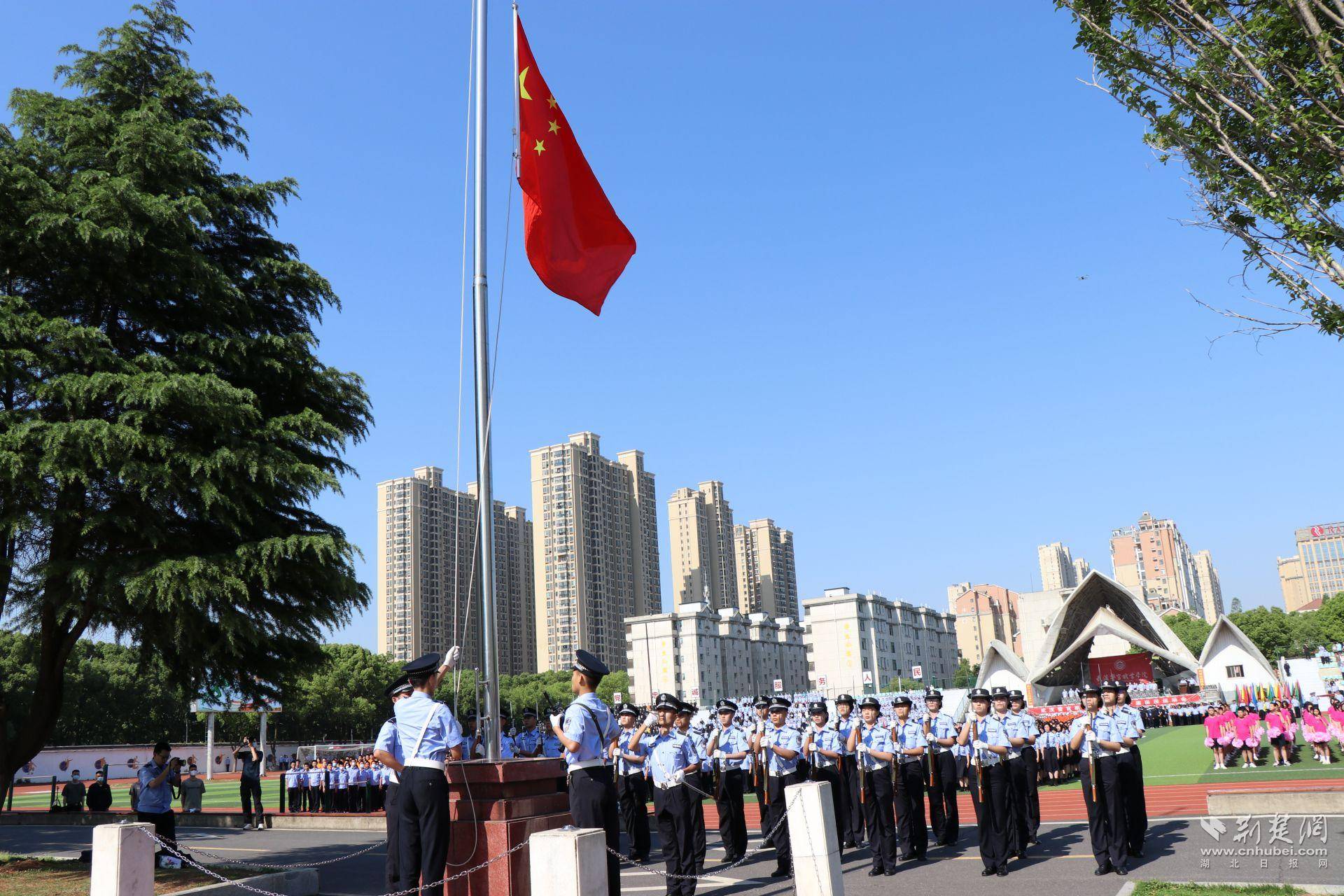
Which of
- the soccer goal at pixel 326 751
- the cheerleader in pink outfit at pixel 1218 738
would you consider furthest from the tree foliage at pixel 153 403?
the soccer goal at pixel 326 751

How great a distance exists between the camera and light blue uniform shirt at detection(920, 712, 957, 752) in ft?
38.9

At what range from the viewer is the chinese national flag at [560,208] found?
32.4 ft

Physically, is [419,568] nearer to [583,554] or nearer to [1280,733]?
[583,554]

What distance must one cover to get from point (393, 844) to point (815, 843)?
3.46 meters

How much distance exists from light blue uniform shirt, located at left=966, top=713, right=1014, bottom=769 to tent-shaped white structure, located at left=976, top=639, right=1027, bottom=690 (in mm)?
48979

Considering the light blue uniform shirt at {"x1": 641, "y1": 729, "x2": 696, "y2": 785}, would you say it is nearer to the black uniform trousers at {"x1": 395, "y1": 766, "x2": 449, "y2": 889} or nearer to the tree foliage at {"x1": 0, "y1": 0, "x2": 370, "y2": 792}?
the black uniform trousers at {"x1": 395, "y1": 766, "x2": 449, "y2": 889}

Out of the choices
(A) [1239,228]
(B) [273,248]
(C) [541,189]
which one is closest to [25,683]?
(B) [273,248]

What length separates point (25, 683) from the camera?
157 ft

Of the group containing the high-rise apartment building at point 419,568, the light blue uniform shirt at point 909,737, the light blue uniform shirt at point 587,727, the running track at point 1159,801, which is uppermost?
the high-rise apartment building at point 419,568

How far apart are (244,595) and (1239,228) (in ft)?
40.4

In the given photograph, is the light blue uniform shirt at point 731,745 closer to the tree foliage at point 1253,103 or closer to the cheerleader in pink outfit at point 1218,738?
the tree foliage at point 1253,103

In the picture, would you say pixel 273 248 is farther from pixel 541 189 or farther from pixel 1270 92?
pixel 1270 92

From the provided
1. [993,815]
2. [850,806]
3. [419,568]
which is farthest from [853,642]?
[993,815]

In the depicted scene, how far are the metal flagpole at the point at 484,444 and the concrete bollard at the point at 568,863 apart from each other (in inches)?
63.5
